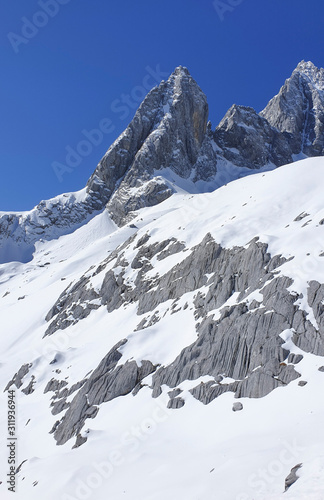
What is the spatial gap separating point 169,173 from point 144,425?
11211 centimetres

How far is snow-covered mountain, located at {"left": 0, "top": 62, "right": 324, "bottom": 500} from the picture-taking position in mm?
16297

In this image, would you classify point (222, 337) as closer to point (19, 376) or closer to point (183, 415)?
point (183, 415)

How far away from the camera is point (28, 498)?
767 inches

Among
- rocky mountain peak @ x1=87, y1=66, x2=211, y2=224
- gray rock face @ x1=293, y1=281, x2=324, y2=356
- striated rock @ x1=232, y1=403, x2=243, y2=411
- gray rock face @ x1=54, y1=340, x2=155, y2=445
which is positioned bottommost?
striated rock @ x1=232, y1=403, x2=243, y2=411

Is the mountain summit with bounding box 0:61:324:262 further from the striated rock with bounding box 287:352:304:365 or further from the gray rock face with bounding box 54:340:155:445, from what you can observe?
the striated rock with bounding box 287:352:304:365

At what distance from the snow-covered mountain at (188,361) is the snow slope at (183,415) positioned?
9 centimetres

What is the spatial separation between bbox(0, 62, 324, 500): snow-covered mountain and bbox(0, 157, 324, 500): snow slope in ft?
0.31

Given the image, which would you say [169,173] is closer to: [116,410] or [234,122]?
[234,122]

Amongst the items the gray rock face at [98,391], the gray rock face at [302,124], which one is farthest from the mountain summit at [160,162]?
the gray rock face at [98,391]

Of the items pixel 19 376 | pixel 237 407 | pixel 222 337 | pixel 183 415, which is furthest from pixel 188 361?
pixel 19 376

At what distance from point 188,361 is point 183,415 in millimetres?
→ 4183

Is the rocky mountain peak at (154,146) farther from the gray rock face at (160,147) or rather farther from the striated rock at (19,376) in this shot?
the striated rock at (19,376)

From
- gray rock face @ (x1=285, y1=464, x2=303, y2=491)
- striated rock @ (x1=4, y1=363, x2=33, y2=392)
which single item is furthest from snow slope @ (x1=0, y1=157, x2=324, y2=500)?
striated rock @ (x1=4, y1=363, x2=33, y2=392)

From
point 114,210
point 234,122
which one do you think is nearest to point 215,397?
point 114,210
